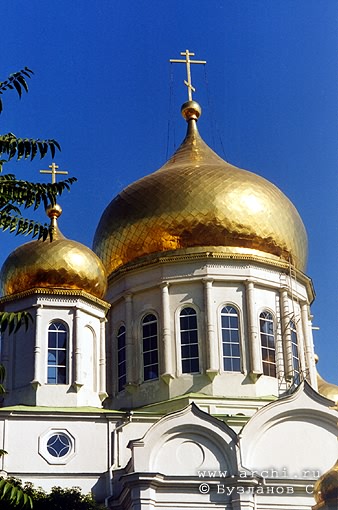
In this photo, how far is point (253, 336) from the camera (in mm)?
26922

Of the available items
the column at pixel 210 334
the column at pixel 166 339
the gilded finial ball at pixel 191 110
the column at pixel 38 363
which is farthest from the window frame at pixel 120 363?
the gilded finial ball at pixel 191 110

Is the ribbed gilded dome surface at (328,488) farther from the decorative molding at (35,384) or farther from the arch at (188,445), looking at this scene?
the decorative molding at (35,384)

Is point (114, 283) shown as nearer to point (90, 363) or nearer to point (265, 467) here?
point (90, 363)

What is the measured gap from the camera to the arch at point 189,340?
26750 mm

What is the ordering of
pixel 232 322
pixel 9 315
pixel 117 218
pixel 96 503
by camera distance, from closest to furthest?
pixel 9 315
pixel 96 503
pixel 232 322
pixel 117 218

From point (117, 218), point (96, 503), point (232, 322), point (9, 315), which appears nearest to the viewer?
point (9, 315)

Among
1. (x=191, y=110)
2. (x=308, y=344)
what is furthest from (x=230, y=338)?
(x=191, y=110)

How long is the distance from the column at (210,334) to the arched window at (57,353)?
147 inches

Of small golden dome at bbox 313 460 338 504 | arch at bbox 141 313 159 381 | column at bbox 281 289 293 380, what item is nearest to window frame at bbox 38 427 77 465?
arch at bbox 141 313 159 381

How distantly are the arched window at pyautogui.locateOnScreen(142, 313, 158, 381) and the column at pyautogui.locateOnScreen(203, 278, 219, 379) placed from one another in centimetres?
148

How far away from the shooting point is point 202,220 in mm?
27953

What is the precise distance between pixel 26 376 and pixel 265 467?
6.09 meters

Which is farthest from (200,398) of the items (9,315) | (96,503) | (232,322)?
(9,315)

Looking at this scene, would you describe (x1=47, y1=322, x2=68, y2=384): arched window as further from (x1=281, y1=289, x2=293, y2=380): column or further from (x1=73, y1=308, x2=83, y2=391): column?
(x1=281, y1=289, x2=293, y2=380): column
